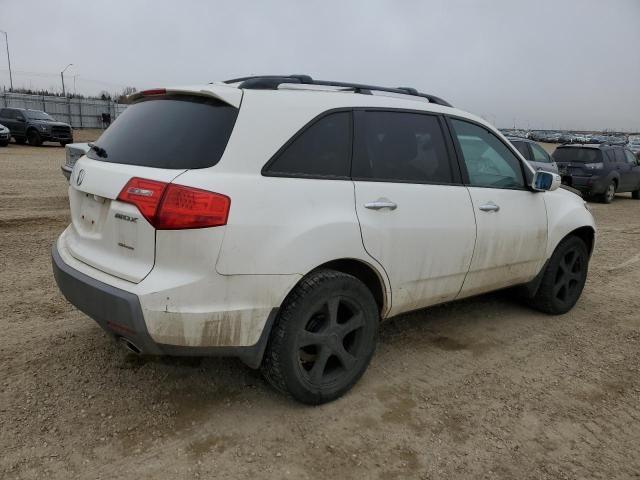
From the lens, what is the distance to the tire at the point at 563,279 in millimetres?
4473

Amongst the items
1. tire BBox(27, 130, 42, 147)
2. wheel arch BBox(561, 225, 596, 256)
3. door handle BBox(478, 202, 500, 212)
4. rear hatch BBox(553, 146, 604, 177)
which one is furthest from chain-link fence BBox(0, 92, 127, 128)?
door handle BBox(478, 202, 500, 212)

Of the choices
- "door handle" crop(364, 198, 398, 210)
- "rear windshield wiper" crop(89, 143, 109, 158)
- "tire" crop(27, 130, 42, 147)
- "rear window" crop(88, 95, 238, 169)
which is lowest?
"tire" crop(27, 130, 42, 147)

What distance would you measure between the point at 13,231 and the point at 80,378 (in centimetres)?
464

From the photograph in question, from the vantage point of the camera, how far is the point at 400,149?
3297 millimetres

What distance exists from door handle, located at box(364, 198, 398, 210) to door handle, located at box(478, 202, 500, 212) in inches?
34.6

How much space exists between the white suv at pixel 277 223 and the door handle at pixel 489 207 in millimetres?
13

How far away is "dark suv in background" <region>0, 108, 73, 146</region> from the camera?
2383cm

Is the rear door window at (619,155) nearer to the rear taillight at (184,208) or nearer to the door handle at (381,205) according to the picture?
the door handle at (381,205)

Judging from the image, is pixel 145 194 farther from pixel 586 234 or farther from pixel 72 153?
pixel 72 153

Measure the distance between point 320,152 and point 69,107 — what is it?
1722 inches

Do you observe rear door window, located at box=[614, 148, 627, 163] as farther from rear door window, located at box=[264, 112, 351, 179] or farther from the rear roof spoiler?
the rear roof spoiler

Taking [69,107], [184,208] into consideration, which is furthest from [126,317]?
[69,107]

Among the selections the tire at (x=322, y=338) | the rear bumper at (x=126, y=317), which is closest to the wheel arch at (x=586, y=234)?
the tire at (x=322, y=338)

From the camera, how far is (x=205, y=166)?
251 centimetres
